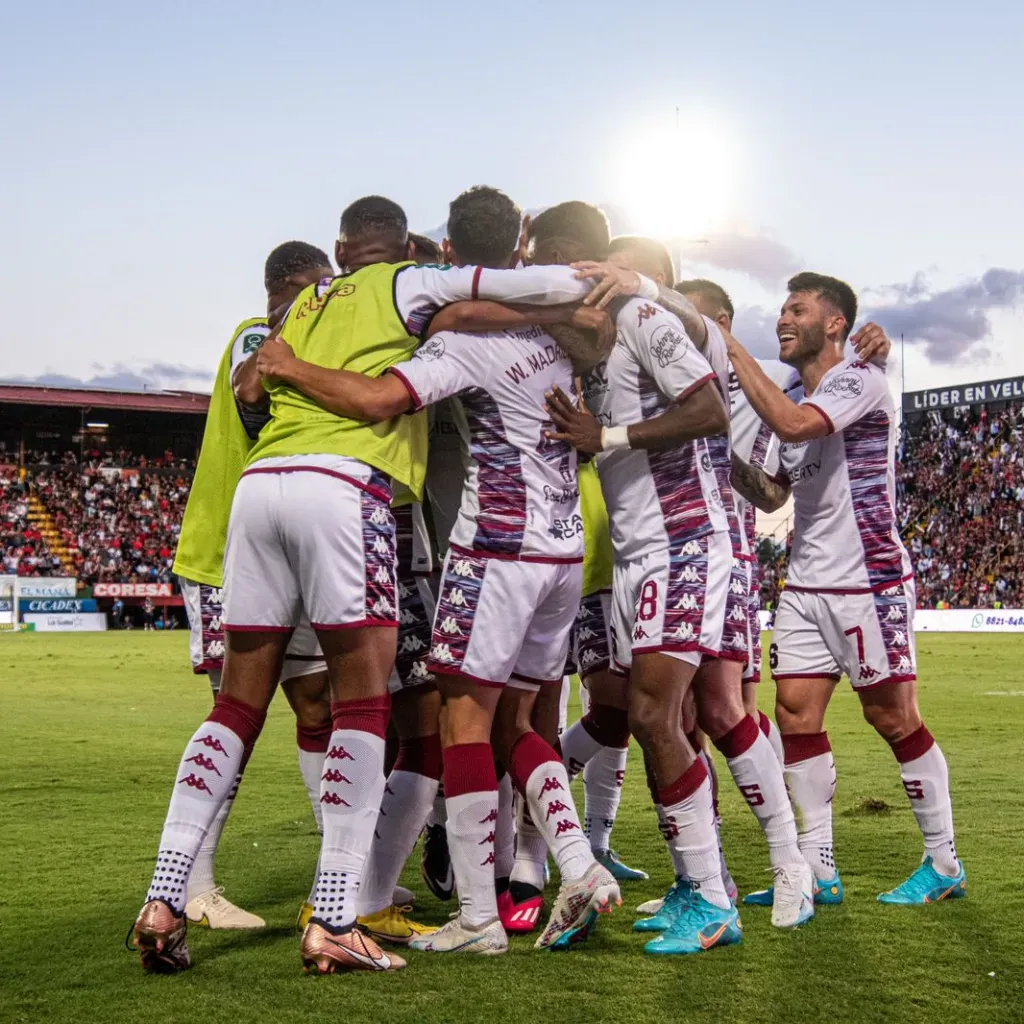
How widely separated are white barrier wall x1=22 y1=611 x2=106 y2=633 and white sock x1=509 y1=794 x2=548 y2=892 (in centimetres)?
3987

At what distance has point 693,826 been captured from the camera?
4.39 meters

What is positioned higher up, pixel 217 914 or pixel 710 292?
pixel 710 292

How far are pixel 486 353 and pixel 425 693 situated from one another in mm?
1312

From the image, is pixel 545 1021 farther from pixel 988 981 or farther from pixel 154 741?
pixel 154 741

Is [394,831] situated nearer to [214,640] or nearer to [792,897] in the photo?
[214,640]

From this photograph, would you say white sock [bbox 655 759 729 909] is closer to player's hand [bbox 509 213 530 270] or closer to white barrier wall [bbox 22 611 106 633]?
player's hand [bbox 509 213 530 270]

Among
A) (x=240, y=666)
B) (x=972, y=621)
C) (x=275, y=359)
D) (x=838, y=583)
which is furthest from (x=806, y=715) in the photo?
(x=972, y=621)

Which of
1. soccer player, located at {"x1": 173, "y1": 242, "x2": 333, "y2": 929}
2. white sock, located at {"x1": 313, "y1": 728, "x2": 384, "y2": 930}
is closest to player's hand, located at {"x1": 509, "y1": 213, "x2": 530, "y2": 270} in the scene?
soccer player, located at {"x1": 173, "y1": 242, "x2": 333, "y2": 929}

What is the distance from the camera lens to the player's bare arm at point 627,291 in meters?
4.32

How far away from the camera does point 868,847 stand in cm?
624

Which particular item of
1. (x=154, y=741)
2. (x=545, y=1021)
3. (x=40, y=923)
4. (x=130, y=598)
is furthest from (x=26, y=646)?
(x=545, y=1021)

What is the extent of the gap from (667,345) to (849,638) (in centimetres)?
169

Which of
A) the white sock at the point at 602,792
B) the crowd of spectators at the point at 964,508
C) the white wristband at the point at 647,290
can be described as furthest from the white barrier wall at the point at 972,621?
the white wristband at the point at 647,290

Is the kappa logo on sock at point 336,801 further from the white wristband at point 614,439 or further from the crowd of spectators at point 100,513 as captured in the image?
the crowd of spectators at point 100,513
